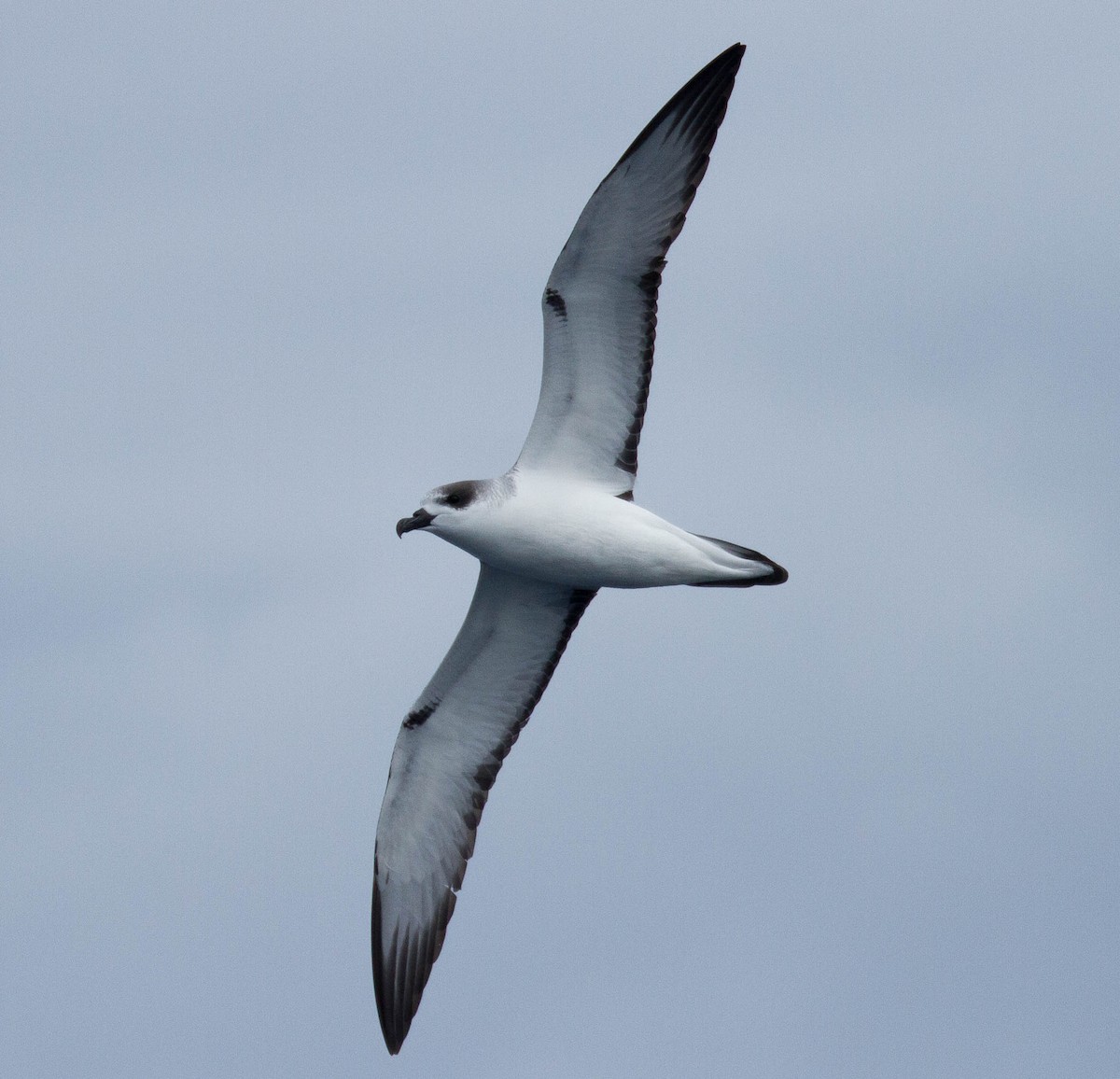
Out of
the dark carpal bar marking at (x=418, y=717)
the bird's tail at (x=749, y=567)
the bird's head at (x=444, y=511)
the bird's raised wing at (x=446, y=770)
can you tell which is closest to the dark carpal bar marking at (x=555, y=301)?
the bird's head at (x=444, y=511)

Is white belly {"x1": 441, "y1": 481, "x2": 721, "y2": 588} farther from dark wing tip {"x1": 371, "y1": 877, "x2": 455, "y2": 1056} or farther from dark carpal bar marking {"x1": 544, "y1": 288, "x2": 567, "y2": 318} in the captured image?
dark wing tip {"x1": 371, "y1": 877, "x2": 455, "y2": 1056}

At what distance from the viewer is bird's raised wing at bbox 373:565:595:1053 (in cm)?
1995

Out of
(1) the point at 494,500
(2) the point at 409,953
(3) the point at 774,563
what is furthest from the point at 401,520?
(2) the point at 409,953

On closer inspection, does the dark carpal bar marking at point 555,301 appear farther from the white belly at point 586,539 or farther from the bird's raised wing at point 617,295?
the white belly at point 586,539

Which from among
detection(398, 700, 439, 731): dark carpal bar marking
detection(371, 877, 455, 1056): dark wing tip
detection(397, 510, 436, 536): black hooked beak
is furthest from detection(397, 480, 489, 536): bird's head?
detection(371, 877, 455, 1056): dark wing tip

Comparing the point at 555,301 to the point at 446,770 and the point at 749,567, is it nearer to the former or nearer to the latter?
the point at 749,567

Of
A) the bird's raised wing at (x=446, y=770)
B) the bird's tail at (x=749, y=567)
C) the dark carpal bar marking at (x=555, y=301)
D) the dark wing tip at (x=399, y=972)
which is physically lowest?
the dark wing tip at (x=399, y=972)

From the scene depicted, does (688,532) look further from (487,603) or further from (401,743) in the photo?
(401,743)

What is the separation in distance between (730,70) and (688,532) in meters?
→ 4.32

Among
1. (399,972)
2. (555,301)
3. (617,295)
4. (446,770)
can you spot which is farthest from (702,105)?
(399,972)

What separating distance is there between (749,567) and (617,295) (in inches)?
112

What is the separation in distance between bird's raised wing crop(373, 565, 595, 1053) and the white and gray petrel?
0.01 m

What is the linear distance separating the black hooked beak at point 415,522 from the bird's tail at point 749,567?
8.29 ft

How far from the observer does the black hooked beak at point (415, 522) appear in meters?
18.1
